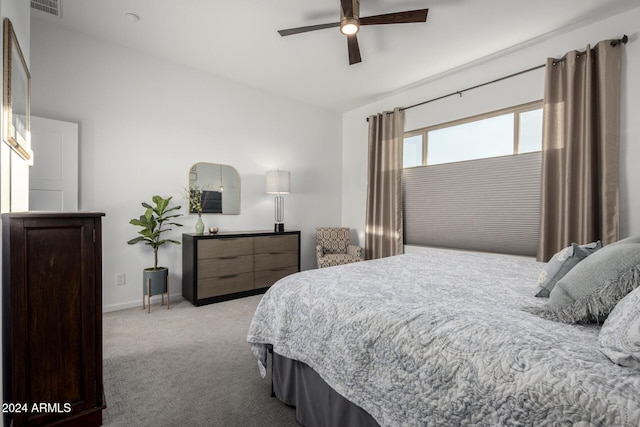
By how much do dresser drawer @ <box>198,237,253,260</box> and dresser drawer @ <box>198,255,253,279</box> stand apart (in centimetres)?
5

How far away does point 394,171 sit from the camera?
4.46 meters

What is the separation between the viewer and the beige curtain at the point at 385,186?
4.41 m

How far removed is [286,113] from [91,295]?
151 inches

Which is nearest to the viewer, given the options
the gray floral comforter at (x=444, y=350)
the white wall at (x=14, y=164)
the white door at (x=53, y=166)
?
the gray floral comforter at (x=444, y=350)

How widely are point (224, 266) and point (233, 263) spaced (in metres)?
0.12

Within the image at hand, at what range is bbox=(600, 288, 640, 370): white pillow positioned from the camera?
757 millimetres

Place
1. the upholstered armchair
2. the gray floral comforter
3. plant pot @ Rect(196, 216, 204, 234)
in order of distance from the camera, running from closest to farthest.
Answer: the gray floral comforter
plant pot @ Rect(196, 216, 204, 234)
the upholstered armchair

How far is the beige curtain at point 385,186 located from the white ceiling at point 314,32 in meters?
0.73

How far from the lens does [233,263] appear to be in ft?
12.3

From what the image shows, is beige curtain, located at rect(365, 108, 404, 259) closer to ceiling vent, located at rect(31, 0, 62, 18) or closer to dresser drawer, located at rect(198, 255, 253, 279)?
dresser drawer, located at rect(198, 255, 253, 279)

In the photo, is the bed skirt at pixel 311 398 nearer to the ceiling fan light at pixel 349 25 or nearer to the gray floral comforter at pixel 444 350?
the gray floral comforter at pixel 444 350

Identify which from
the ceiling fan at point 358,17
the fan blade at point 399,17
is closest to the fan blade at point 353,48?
the ceiling fan at point 358,17

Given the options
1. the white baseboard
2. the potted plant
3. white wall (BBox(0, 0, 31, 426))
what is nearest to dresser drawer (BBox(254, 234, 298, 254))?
the potted plant

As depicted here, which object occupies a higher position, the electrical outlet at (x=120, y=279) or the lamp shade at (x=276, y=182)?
the lamp shade at (x=276, y=182)
